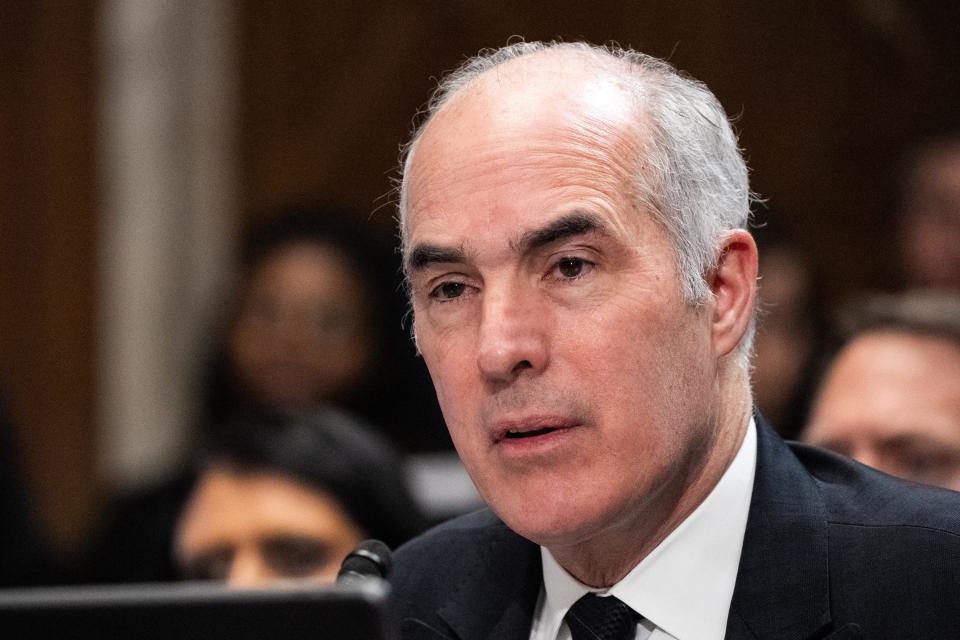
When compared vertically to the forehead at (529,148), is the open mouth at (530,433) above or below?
below

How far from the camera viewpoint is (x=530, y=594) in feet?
7.89

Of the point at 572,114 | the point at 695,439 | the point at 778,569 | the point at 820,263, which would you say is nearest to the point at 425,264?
the point at 572,114

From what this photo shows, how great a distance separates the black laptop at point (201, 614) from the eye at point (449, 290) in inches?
29.0

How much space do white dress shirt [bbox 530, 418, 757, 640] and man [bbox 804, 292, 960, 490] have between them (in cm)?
109

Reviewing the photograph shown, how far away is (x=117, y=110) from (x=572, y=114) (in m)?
4.57

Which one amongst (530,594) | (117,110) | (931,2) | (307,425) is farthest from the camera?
(117,110)

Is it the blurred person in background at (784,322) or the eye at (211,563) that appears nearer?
the eye at (211,563)

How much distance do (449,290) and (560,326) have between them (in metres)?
0.22

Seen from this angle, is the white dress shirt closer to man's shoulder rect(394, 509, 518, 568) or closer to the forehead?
man's shoulder rect(394, 509, 518, 568)

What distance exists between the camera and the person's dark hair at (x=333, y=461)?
3.38 meters

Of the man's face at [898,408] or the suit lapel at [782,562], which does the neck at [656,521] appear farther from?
the man's face at [898,408]

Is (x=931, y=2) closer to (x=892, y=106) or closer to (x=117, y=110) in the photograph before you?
(x=892, y=106)

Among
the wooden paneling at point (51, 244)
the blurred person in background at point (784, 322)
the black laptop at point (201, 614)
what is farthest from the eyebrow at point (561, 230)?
the wooden paneling at point (51, 244)

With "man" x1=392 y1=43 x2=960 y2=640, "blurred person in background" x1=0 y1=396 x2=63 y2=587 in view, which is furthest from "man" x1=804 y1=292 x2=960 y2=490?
"blurred person in background" x1=0 y1=396 x2=63 y2=587
